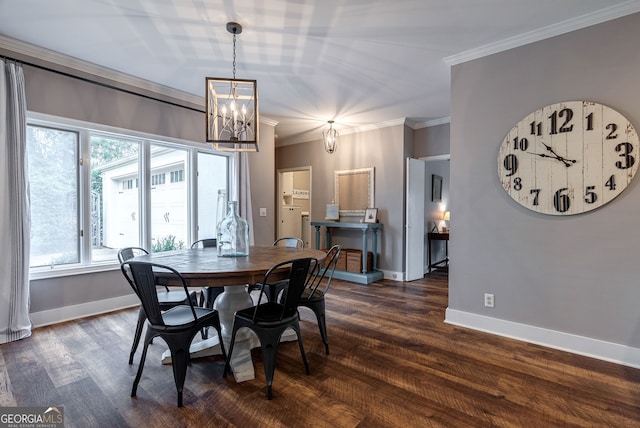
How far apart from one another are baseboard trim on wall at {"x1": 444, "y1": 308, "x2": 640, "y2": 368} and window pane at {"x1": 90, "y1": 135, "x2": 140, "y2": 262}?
3.82 meters

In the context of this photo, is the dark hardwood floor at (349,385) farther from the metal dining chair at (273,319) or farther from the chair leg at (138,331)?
the metal dining chair at (273,319)

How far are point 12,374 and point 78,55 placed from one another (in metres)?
2.86

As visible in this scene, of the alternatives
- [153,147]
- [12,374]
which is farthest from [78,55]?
[12,374]

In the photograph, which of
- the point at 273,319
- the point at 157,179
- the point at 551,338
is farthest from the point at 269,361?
the point at 157,179

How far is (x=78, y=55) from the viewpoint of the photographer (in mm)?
3039

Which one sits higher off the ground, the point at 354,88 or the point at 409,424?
the point at 354,88

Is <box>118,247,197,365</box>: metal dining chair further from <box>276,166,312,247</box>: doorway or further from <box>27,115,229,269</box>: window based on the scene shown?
<box>276,166,312,247</box>: doorway

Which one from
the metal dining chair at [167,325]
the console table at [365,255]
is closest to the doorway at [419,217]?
the console table at [365,255]

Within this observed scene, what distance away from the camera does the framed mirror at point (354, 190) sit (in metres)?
5.40

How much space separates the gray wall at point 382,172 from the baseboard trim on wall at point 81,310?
349 cm

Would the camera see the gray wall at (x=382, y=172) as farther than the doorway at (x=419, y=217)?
Yes

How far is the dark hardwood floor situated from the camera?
1.70m

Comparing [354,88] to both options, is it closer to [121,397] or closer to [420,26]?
[420,26]

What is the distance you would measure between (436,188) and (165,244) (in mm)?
4936
